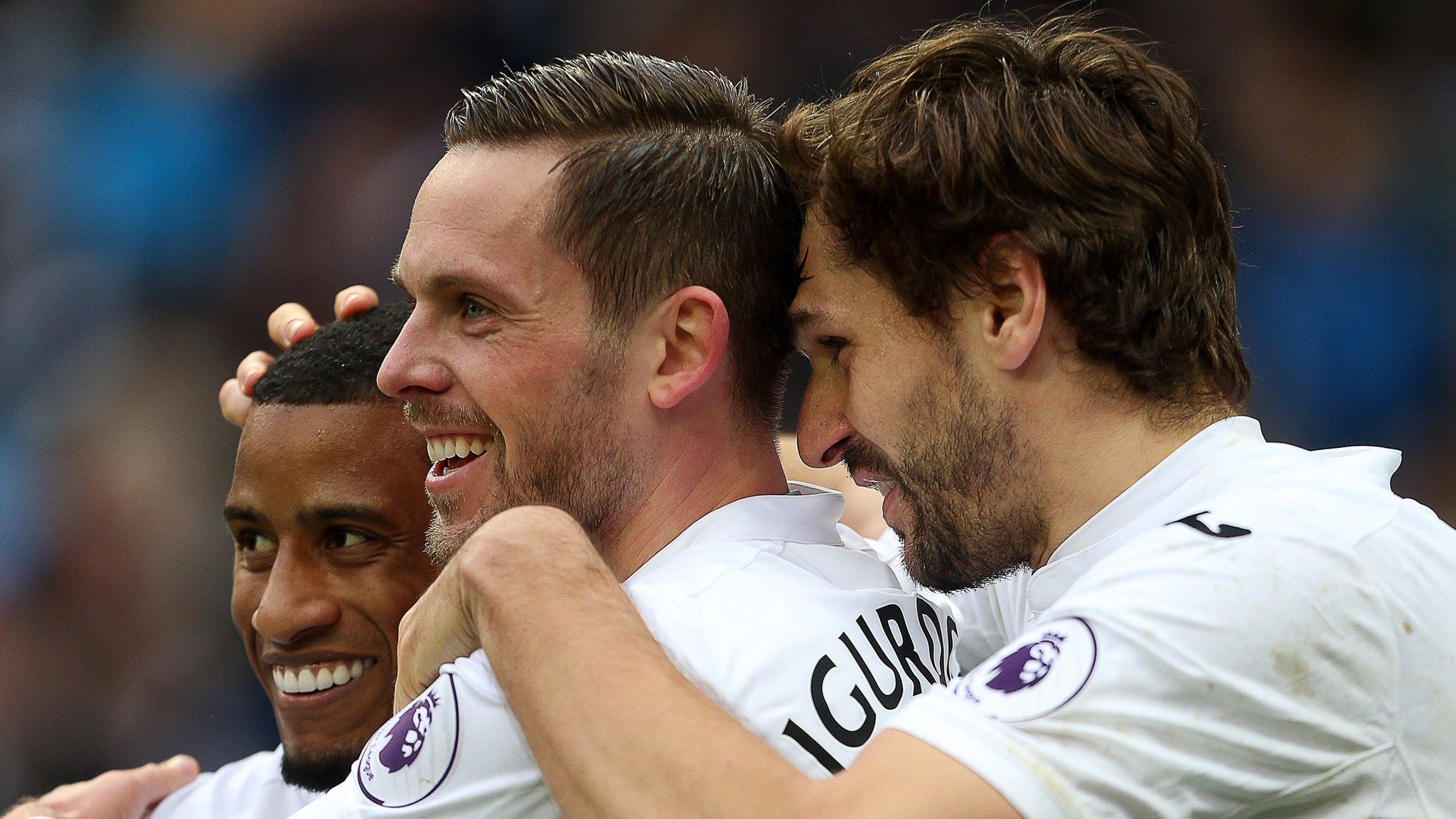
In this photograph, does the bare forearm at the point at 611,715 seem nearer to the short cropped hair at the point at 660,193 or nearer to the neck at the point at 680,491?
the neck at the point at 680,491

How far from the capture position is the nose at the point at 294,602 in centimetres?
339

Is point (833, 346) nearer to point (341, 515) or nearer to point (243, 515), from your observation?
point (341, 515)

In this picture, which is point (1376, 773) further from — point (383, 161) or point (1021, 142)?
point (383, 161)

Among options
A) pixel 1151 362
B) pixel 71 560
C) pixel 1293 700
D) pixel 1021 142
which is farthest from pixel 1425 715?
pixel 71 560

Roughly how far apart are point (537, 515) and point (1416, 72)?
4.96 metres

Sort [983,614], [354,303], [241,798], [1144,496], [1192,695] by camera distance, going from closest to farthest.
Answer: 1. [1192,695]
2. [1144,496]
3. [983,614]
4. [354,303]
5. [241,798]

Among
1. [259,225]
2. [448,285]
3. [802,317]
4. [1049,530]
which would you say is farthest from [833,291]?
[259,225]

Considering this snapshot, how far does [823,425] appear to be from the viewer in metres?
2.83

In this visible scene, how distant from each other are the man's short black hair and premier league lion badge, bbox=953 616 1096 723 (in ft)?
6.32

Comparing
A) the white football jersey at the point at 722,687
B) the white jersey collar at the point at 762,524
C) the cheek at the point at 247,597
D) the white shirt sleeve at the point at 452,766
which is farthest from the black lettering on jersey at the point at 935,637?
the cheek at the point at 247,597

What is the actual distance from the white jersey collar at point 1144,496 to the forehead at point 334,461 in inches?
65.1

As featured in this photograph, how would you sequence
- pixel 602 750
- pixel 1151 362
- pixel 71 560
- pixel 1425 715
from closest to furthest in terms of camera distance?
pixel 602 750, pixel 1425 715, pixel 1151 362, pixel 71 560

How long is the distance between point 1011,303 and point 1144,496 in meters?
0.44

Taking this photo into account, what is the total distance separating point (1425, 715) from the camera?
2158 mm
